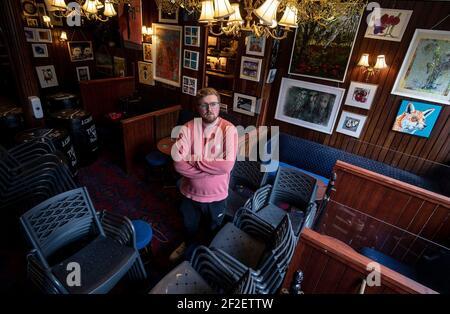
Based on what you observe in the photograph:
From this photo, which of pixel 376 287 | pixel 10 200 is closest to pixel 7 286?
pixel 10 200

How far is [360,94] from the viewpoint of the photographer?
150 inches

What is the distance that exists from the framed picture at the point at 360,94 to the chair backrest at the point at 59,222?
4.04m

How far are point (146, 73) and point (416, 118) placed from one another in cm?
550

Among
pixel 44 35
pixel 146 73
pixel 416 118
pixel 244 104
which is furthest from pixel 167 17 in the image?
pixel 416 118

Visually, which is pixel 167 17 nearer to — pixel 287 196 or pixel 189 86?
pixel 189 86

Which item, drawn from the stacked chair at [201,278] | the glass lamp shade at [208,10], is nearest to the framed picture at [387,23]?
the glass lamp shade at [208,10]

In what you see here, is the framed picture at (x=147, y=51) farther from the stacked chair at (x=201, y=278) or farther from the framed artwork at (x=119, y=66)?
the stacked chair at (x=201, y=278)

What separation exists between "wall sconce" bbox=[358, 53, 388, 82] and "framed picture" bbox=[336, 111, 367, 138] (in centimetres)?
61

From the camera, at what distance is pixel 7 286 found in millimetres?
2248

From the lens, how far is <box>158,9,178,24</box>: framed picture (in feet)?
15.5

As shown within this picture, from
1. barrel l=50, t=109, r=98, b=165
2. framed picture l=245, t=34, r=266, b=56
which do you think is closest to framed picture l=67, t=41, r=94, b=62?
barrel l=50, t=109, r=98, b=165

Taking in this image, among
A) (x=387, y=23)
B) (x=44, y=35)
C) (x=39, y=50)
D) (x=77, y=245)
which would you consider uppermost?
(x=387, y=23)

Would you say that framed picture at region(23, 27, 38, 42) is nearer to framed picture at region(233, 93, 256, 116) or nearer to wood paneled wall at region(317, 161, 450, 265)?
framed picture at region(233, 93, 256, 116)
